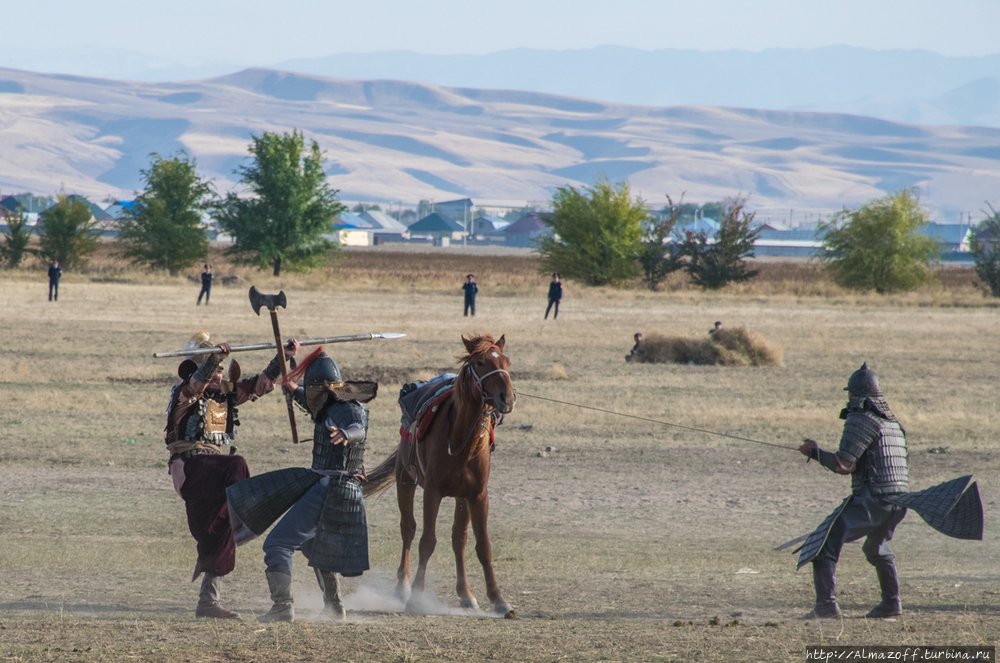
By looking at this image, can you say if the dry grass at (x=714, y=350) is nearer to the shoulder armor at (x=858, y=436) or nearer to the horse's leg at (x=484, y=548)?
the shoulder armor at (x=858, y=436)

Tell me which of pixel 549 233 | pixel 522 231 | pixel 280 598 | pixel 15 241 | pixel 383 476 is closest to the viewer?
pixel 280 598

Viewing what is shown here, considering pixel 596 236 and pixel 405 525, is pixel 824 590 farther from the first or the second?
pixel 596 236

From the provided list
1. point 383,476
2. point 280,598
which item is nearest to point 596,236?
point 383,476

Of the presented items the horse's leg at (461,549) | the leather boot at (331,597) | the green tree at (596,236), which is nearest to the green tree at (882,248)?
the green tree at (596,236)

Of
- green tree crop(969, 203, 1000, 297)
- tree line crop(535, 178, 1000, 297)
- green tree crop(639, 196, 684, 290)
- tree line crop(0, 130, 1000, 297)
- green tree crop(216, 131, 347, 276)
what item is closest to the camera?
green tree crop(969, 203, 1000, 297)

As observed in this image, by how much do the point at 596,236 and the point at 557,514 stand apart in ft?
170

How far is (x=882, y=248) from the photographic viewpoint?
57.7 m

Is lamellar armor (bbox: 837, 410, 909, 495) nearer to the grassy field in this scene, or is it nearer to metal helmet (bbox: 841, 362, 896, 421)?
metal helmet (bbox: 841, 362, 896, 421)

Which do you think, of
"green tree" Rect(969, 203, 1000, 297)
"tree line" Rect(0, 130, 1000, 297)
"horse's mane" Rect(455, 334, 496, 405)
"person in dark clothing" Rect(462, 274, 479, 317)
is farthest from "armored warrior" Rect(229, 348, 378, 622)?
"tree line" Rect(0, 130, 1000, 297)

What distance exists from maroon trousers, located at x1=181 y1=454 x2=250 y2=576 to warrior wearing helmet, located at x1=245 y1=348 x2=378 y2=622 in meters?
0.28

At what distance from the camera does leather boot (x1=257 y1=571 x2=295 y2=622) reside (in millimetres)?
6391

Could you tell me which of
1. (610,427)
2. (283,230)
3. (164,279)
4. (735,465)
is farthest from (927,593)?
(283,230)

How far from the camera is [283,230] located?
205ft

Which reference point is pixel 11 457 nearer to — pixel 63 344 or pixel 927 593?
pixel 927 593
